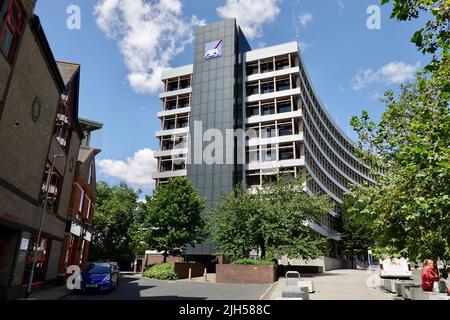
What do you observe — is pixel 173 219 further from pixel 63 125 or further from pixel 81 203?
pixel 63 125

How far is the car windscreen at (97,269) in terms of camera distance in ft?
63.4

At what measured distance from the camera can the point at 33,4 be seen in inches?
611

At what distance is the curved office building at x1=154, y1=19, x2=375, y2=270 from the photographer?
4988 cm

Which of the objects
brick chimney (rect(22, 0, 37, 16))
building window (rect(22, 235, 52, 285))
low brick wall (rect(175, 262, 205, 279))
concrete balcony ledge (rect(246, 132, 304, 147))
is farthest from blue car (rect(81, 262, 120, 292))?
concrete balcony ledge (rect(246, 132, 304, 147))

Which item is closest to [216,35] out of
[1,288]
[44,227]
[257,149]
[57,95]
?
[257,149]

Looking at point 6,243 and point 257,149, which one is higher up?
point 257,149

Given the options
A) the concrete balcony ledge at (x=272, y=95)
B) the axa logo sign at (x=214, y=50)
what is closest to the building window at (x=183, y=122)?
the axa logo sign at (x=214, y=50)

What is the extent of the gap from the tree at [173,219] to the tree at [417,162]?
22287mm

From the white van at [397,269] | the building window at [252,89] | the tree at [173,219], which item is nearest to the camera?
the white van at [397,269]

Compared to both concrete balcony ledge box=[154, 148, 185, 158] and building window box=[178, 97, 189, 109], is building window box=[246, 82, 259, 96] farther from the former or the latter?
concrete balcony ledge box=[154, 148, 185, 158]

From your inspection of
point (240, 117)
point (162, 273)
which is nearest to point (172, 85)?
point (240, 117)

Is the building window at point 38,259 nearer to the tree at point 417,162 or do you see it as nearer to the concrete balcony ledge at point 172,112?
the tree at point 417,162
